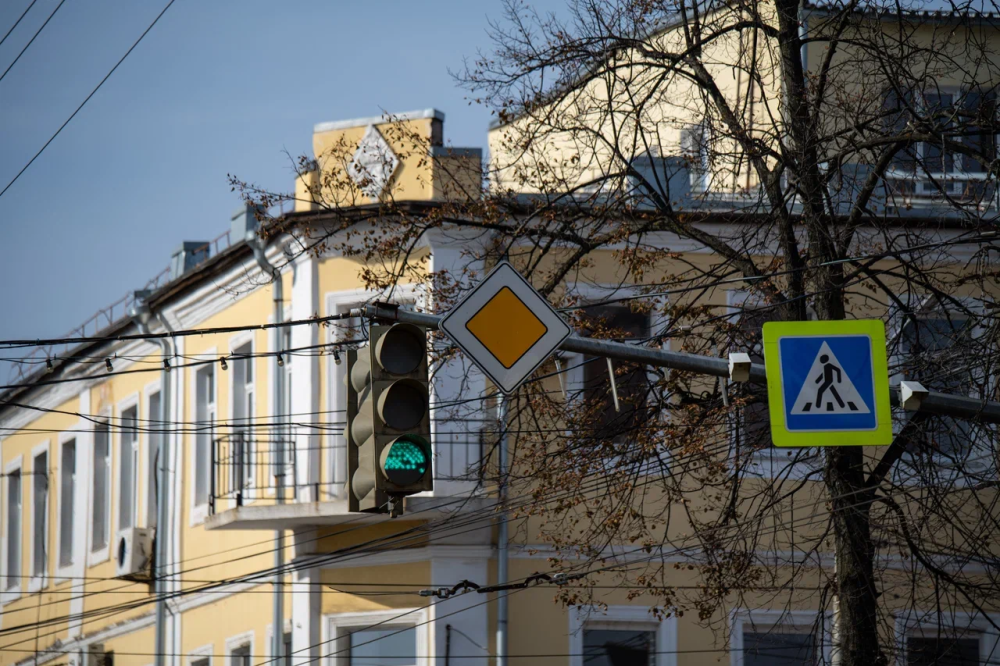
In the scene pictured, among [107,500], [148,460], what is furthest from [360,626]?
[107,500]

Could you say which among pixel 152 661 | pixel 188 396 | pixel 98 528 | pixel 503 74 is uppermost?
pixel 503 74

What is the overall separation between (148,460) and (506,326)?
17633 mm

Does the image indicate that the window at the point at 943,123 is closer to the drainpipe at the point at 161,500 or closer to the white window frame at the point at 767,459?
the white window frame at the point at 767,459

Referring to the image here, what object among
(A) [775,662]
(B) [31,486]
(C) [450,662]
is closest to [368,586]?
(C) [450,662]

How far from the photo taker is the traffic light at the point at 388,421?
10109 mm

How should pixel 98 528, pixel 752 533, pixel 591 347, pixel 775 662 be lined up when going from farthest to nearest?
pixel 98 528 < pixel 775 662 < pixel 752 533 < pixel 591 347

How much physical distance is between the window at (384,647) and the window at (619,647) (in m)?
2.09

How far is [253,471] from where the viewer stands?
23078 millimetres

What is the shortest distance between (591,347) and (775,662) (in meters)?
10.8

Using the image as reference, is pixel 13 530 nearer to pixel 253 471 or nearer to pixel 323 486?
pixel 253 471

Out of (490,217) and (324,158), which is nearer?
(490,217)

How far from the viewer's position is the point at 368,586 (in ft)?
71.4

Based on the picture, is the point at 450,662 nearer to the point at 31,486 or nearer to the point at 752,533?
the point at 752,533

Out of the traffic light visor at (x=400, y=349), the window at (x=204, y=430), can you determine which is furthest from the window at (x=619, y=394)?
the window at (x=204, y=430)
